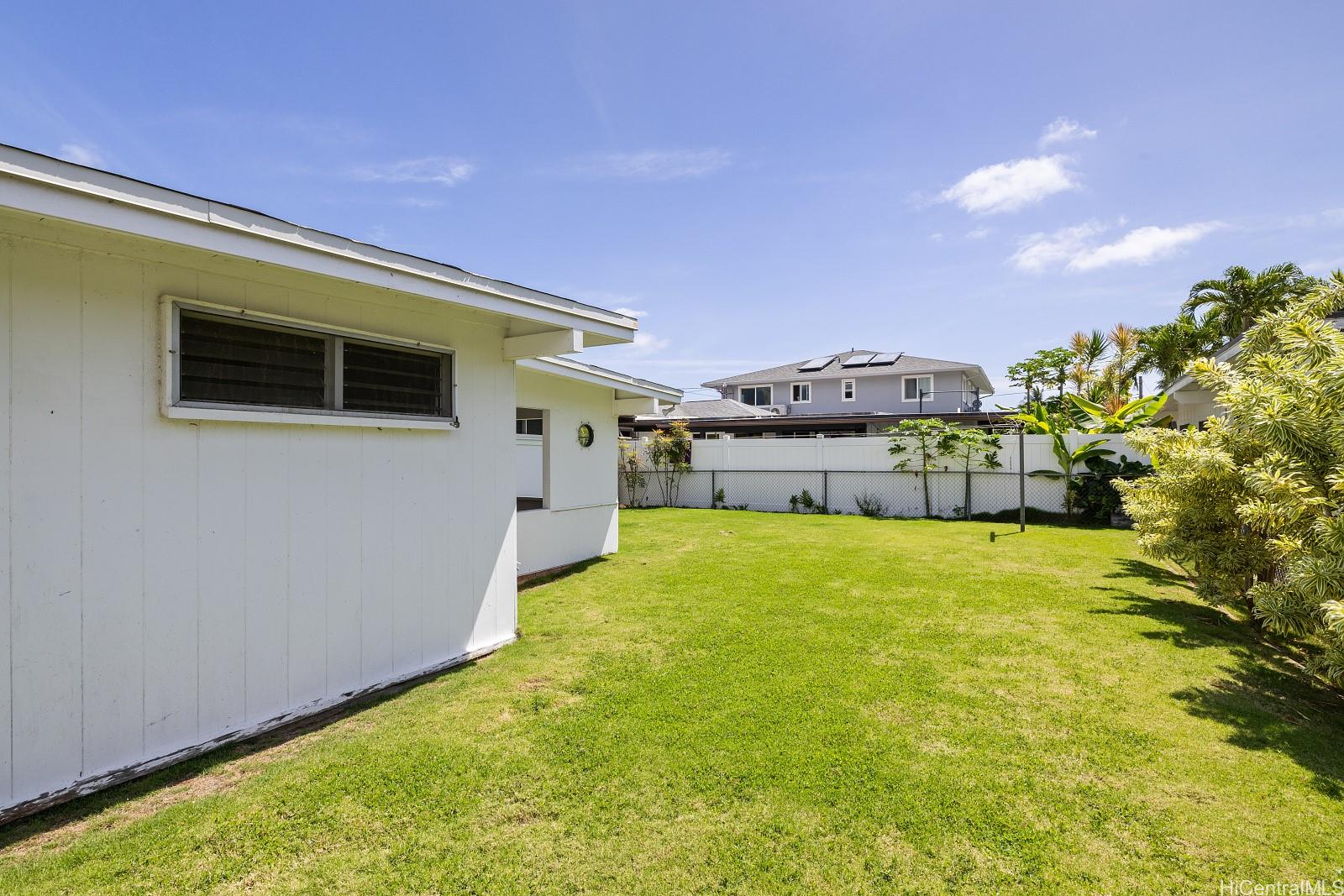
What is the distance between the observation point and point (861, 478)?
14.6m

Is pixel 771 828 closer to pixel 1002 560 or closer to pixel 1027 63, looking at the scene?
pixel 1002 560

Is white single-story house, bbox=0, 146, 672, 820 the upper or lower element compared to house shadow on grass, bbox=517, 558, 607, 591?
upper

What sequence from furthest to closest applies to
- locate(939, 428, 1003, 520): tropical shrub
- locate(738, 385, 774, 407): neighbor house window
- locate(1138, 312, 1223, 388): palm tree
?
locate(738, 385, 774, 407): neighbor house window → locate(1138, 312, 1223, 388): palm tree → locate(939, 428, 1003, 520): tropical shrub

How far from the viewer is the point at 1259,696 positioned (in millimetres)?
3850

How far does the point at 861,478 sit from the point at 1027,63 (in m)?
9.10

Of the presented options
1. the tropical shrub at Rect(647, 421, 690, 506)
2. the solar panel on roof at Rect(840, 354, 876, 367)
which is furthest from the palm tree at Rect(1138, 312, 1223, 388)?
the tropical shrub at Rect(647, 421, 690, 506)

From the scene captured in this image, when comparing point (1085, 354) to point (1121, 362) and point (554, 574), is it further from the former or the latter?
point (554, 574)

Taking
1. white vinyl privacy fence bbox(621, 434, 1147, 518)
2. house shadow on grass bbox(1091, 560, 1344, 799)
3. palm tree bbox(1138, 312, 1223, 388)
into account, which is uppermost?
palm tree bbox(1138, 312, 1223, 388)

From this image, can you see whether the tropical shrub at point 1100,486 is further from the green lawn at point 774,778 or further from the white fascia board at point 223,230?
the white fascia board at point 223,230

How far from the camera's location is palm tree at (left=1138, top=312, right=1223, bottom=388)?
1905cm

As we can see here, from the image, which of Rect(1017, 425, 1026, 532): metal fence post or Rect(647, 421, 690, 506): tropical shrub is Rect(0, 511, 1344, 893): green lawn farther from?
Rect(647, 421, 690, 506): tropical shrub

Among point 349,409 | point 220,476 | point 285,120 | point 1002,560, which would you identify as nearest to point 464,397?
point 349,409

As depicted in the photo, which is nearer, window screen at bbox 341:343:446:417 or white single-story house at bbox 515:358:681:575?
window screen at bbox 341:343:446:417

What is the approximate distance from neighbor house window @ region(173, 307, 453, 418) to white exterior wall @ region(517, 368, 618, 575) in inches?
124
